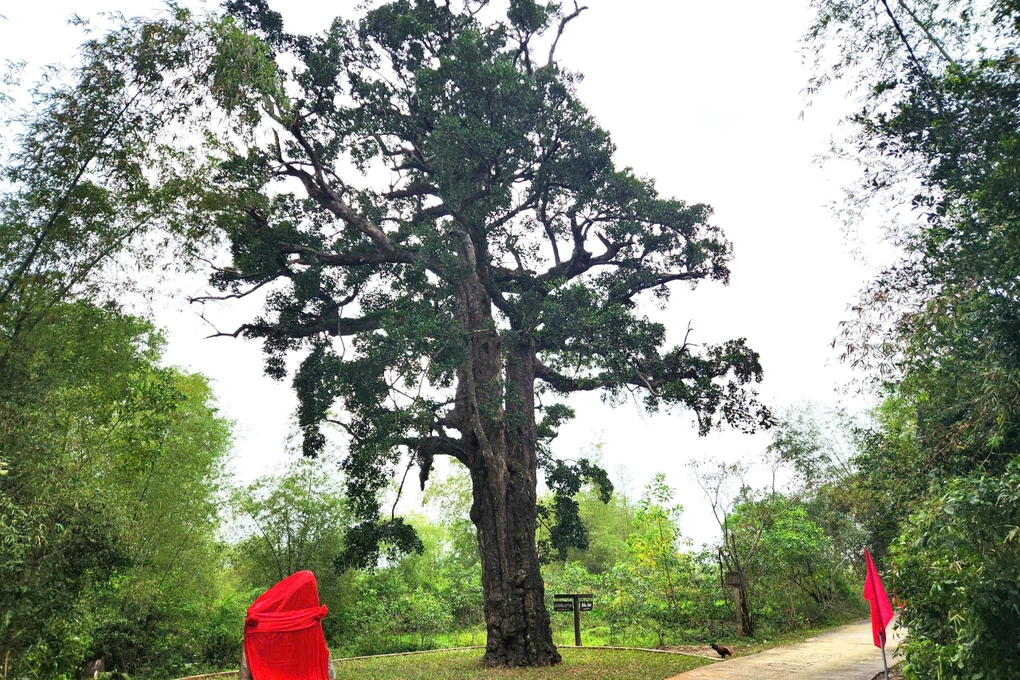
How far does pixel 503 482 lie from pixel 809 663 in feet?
16.1

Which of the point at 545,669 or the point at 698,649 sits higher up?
the point at 545,669

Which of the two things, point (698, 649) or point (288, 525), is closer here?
point (698, 649)

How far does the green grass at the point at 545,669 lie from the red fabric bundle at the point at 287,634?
3.68 m

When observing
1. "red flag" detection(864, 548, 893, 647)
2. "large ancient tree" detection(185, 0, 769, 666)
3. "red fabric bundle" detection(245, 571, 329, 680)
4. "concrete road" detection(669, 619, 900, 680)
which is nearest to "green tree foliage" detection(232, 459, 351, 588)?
"large ancient tree" detection(185, 0, 769, 666)

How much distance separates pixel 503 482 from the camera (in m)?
10.5

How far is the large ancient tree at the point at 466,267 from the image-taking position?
9867mm

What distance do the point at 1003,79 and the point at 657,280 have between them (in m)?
6.20

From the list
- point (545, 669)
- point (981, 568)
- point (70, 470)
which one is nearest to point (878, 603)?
point (981, 568)

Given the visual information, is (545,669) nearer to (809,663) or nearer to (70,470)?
(809,663)

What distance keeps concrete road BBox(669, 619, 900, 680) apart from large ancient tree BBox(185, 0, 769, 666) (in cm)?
257

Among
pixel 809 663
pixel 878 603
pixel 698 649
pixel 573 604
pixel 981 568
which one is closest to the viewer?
pixel 981 568

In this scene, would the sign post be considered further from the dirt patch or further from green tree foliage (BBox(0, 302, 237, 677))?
green tree foliage (BBox(0, 302, 237, 677))

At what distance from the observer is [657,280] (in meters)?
12.2

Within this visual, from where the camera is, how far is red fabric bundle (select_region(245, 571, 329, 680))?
5.55 meters
